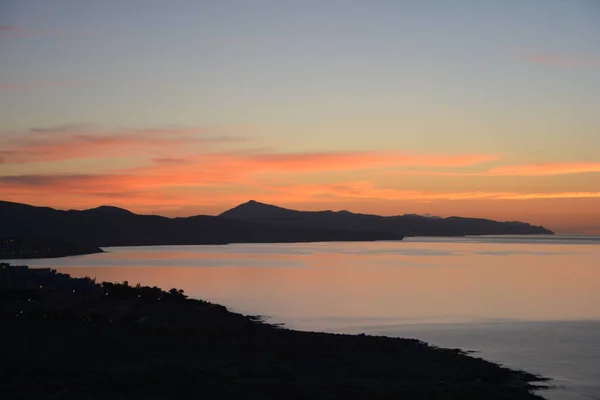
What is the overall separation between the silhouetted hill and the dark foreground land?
120965 mm

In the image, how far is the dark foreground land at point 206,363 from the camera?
73.6 ft

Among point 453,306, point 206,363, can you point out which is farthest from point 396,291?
point 206,363

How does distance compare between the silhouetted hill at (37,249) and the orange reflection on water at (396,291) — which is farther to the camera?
the silhouetted hill at (37,249)

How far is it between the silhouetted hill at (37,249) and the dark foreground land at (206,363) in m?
121

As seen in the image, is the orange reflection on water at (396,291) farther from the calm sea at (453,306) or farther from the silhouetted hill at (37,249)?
the silhouetted hill at (37,249)

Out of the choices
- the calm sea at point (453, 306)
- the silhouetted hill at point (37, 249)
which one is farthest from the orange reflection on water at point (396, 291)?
the silhouetted hill at point (37, 249)

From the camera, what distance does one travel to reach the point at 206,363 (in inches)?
1037

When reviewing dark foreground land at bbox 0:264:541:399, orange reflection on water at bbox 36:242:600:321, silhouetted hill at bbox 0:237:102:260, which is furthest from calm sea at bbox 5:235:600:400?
silhouetted hill at bbox 0:237:102:260

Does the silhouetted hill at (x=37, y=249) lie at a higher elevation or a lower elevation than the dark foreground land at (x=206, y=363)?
higher

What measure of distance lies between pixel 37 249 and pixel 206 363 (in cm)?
15902

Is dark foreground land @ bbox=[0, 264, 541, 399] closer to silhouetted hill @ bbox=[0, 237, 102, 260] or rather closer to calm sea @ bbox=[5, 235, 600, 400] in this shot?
calm sea @ bbox=[5, 235, 600, 400]

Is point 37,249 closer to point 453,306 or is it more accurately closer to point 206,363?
point 453,306

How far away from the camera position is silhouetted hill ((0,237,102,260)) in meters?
158

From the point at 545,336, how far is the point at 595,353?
6.64 metres
